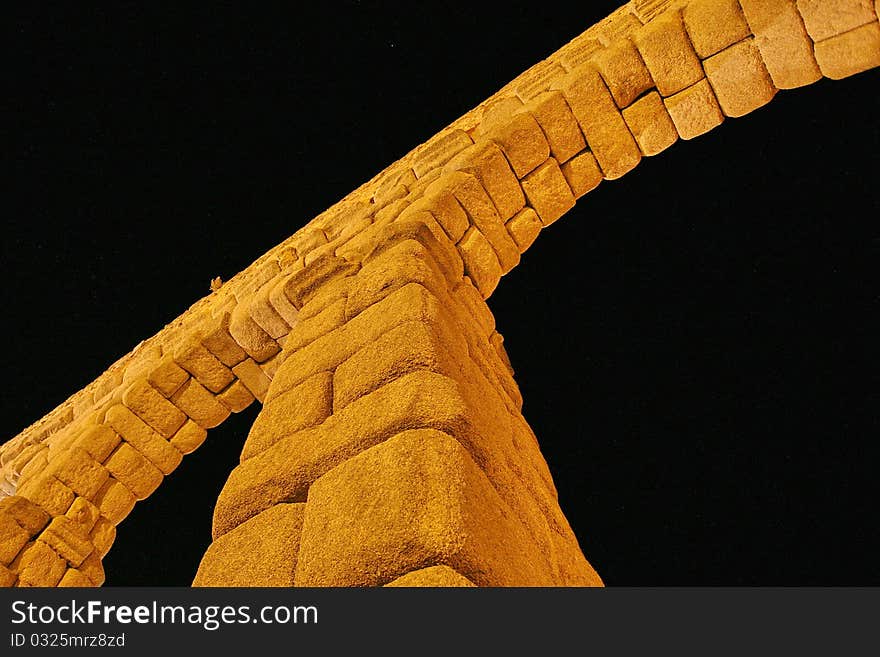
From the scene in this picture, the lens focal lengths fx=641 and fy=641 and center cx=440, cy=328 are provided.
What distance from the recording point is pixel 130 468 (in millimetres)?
4480

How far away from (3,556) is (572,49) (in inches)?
193

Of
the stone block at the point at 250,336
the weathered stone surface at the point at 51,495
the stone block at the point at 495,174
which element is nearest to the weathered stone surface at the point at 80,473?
the weathered stone surface at the point at 51,495

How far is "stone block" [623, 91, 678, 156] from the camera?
11.5ft

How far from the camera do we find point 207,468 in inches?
288

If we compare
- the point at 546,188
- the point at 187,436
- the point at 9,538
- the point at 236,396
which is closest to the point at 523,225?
the point at 546,188

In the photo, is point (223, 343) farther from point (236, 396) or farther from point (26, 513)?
point (26, 513)

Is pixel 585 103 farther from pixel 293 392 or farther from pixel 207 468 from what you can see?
pixel 207 468

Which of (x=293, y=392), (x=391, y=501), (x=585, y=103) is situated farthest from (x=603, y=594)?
(x=585, y=103)

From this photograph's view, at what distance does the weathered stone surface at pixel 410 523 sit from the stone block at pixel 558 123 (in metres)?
2.42

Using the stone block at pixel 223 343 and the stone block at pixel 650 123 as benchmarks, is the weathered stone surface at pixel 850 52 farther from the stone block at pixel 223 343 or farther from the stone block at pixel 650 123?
the stone block at pixel 223 343

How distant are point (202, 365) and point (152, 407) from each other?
50 centimetres

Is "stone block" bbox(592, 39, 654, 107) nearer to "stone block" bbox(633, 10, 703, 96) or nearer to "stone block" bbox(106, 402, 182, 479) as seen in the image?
"stone block" bbox(633, 10, 703, 96)

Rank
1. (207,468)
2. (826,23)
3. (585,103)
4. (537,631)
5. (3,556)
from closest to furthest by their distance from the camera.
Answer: (537,631), (826,23), (585,103), (3,556), (207,468)

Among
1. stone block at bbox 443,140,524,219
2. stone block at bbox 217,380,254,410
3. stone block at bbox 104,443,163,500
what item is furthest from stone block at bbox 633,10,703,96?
stone block at bbox 104,443,163,500
